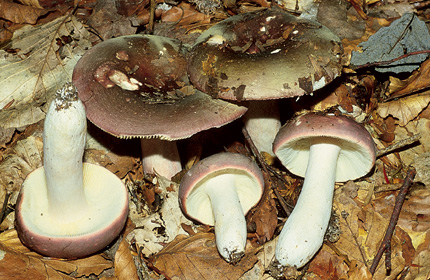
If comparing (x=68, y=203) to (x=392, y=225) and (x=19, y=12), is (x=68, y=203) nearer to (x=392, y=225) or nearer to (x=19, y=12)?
(x=392, y=225)

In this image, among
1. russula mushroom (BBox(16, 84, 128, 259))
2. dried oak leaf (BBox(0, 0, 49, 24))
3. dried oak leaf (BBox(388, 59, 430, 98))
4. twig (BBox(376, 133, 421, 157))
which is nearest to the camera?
russula mushroom (BBox(16, 84, 128, 259))

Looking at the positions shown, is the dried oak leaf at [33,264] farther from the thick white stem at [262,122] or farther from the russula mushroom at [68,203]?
the thick white stem at [262,122]

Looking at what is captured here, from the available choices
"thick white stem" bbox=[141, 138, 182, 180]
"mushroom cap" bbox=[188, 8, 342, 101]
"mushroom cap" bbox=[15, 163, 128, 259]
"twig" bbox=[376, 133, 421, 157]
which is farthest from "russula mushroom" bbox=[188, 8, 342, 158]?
"mushroom cap" bbox=[15, 163, 128, 259]

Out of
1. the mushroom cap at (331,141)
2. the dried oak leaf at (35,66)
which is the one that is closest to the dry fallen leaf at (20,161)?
the dried oak leaf at (35,66)

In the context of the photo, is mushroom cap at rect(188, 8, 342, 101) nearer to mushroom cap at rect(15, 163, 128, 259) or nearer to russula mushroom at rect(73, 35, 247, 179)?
russula mushroom at rect(73, 35, 247, 179)

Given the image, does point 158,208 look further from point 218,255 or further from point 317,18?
point 317,18

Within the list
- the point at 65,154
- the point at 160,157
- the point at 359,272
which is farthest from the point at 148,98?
the point at 359,272
